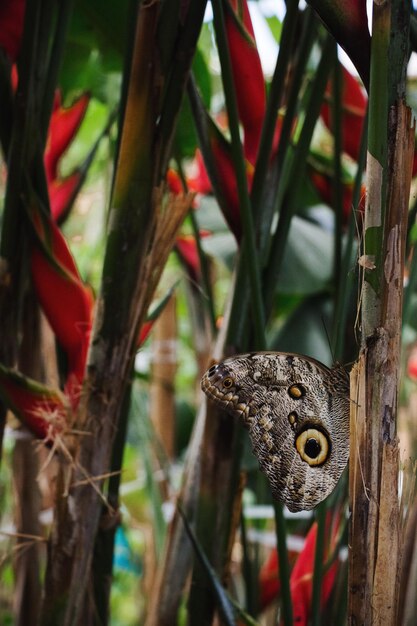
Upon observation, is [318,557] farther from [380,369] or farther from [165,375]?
[165,375]

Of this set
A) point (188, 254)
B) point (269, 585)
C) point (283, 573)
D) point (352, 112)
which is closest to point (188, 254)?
point (188, 254)

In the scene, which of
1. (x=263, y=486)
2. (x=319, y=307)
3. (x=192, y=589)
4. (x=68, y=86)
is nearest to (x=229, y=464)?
(x=192, y=589)

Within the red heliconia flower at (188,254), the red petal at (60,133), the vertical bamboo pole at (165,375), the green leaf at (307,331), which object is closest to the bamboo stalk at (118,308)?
the red petal at (60,133)

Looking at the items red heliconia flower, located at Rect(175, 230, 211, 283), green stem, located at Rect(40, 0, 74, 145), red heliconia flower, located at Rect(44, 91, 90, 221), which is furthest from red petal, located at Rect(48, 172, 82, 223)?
red heliconia flower, located at Rect(175, 230, 211, 283)

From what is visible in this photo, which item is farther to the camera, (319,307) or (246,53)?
(319,307)

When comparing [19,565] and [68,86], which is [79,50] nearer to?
[68,86]

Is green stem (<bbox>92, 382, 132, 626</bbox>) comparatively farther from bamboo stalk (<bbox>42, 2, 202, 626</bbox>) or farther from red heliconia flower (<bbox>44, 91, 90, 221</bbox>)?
red heliconia flower (<bbox>44, 91, 90, 221</bbox>)

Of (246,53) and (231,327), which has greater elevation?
(246,53)
